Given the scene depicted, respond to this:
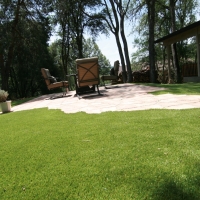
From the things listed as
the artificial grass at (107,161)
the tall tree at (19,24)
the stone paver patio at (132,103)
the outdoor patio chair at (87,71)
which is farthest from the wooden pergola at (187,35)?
the tall tree at (19,24)

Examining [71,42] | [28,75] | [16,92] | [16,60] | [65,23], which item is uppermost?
[65,23]

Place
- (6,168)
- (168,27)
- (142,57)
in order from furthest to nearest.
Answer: (142,57) < (168,27) < (6,168)

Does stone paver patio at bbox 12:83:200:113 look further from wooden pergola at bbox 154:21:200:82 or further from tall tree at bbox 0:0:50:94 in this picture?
tall tree at bbox 0:0:50:94

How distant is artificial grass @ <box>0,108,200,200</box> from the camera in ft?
4.95

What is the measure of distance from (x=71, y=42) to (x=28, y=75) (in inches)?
215

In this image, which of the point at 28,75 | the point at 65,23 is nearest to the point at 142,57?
the point at 65,23

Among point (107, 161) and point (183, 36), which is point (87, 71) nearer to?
point (107, 161)

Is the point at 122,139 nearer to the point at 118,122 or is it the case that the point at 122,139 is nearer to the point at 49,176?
the point at 118,122

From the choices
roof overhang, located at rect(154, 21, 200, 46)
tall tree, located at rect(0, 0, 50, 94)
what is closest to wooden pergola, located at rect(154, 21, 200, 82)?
roof overhang, located at rect(154, 21, 200, 46)

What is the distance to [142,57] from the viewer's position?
2848 cm

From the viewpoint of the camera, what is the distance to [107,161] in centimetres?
190

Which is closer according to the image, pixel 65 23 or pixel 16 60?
pixel 16 60

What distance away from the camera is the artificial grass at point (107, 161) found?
59.4 inches

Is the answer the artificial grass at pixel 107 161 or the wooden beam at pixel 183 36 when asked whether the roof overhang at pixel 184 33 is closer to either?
the wooden beam at pixel 183 36
